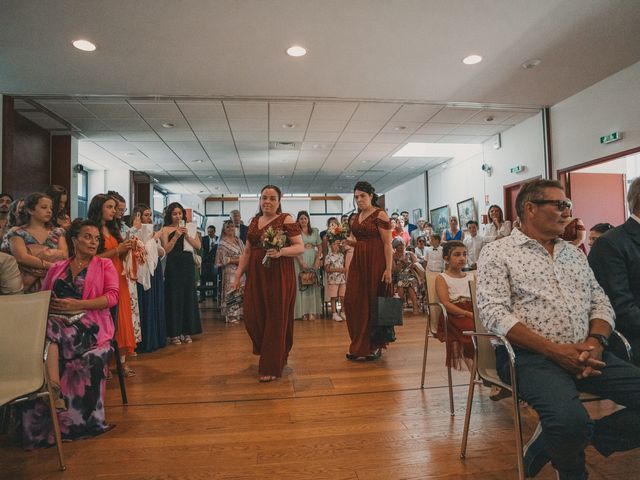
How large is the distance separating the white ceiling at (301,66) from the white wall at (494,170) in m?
0.38

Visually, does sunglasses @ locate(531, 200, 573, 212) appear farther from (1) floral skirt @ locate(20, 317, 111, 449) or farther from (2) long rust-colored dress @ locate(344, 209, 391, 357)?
(1) floral skirt @ locate(20, 317, 111, 449)

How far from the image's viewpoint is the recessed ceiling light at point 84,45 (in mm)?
4492

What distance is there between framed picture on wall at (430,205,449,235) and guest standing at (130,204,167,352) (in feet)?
25.6

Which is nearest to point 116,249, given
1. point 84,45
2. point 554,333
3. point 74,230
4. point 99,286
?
point 74,230

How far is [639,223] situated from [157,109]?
21.0 ft

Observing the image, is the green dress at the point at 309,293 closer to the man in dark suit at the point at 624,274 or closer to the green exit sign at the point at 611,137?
the green exit sign at the point at 611,137

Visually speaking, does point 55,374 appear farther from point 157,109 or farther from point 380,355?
point 157,109

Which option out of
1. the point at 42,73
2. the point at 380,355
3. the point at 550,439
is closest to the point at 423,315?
the point at 380,355

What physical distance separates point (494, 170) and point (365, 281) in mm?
5774

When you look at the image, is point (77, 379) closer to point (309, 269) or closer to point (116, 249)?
point (116, 249)

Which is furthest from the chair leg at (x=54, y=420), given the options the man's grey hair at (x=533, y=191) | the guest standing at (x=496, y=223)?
the guest standing at (x=496, y=223)

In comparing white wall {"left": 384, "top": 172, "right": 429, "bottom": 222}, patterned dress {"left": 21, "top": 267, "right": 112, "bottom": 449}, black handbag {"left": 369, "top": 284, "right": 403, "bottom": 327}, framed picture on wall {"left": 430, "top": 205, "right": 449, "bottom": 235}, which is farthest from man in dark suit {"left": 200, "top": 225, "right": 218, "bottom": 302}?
white wall {"left": 384, "top": 172, "right": 429, "bottom": 222}

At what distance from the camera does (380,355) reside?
4.21m

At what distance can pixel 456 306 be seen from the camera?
3.07m
